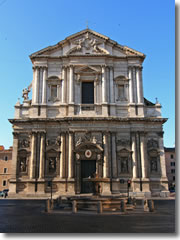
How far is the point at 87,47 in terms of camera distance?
29328 millimetres

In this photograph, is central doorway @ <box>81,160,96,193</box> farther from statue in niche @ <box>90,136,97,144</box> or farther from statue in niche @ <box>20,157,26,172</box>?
statue in niche @ <box>20,157,26,172</box>

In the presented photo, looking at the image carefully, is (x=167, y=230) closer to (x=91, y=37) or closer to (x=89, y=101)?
(x=89, y=101)

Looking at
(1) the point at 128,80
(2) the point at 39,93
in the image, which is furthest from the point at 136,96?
(2) the point at 39,93

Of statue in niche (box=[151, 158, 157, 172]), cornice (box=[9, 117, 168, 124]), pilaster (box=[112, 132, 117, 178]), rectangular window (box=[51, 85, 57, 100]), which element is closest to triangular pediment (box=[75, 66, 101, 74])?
rectangular window (box=[51, 85, 57, 100])

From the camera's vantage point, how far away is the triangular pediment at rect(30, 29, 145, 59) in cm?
2909

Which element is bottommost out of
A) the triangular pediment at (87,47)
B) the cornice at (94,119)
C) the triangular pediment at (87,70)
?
the cornice at (94,119)

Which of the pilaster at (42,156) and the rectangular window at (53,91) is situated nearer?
the pilaster at (42,156)

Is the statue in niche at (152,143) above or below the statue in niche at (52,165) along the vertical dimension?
above

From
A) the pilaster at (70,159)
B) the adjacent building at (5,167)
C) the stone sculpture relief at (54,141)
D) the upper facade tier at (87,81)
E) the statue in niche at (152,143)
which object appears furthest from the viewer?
the adjacent building at (5,167)

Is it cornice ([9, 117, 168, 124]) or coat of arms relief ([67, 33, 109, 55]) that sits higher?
coat of arms relief ([67, 33, 109, 55])

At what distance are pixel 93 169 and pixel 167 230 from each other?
54.1 feet

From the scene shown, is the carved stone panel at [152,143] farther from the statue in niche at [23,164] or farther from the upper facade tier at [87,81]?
the statue in niche at [23,164]

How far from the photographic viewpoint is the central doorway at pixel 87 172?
84.1 feet

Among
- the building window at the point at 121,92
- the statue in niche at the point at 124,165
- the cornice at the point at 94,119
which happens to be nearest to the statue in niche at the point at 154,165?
the statue in niche at the point at 124,165
